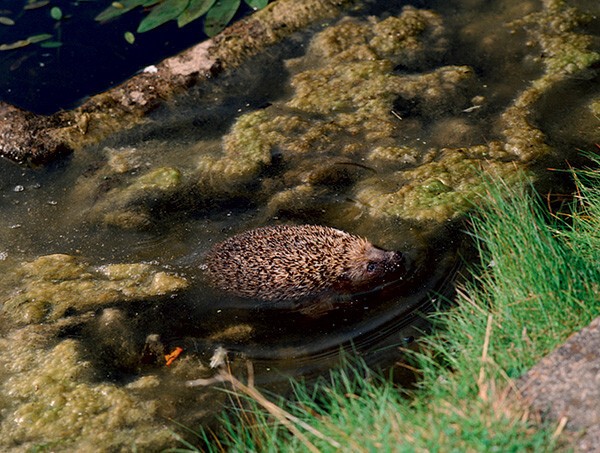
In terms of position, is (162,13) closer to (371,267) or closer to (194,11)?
(194,11)

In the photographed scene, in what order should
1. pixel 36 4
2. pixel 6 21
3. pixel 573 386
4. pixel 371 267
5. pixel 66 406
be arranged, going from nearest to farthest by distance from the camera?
pixel 573 386, pixel 66 406, pixel 371 267, pixel 6 21, pixel 36 4

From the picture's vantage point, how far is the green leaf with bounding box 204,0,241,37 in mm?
6523

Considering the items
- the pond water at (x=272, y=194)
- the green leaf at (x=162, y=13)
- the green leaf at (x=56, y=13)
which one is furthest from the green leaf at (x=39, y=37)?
the pond water at (x=272, y=194)

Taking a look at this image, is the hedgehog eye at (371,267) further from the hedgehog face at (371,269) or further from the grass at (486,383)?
the grass at (486,383)

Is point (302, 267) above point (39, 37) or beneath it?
beneath

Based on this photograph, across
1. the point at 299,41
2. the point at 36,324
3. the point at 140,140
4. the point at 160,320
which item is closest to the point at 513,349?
the point at 160,320

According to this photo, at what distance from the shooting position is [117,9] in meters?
6.86

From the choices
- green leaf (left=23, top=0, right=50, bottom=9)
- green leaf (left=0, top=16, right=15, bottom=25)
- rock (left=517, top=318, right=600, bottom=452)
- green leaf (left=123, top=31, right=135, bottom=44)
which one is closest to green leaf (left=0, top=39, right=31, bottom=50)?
green leaf (left=0, top=16, right=15, bottom=25)

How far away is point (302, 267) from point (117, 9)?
12.2ft

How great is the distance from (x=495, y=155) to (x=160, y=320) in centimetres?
236

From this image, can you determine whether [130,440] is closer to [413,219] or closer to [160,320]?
[160,320]

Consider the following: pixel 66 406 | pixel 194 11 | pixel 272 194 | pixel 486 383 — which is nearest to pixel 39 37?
pixel 194 11

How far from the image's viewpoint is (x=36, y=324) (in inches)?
166

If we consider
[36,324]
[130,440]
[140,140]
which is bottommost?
[130,440]
